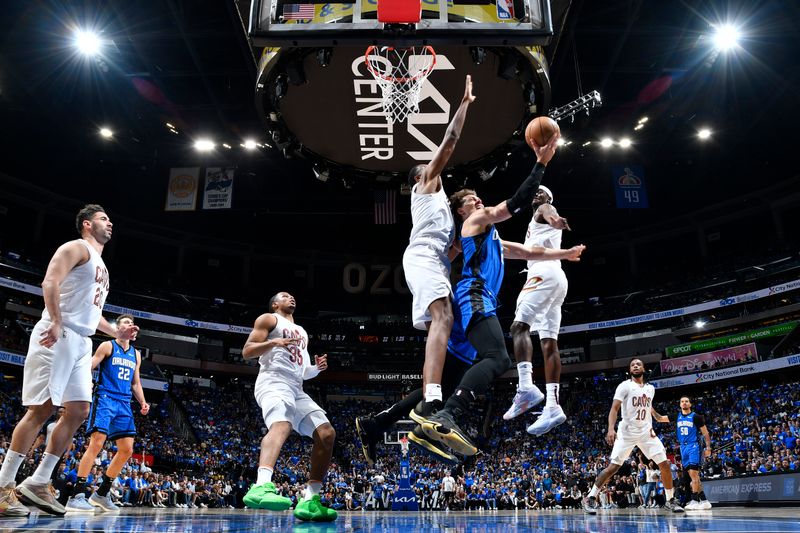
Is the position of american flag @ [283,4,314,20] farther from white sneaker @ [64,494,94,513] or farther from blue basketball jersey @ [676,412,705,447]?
blue basketball jersey @ [676,412,705,447]

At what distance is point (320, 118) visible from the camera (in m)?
11.8

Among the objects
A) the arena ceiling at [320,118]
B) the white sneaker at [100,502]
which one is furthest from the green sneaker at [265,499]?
the arena ceiling at [320,118]

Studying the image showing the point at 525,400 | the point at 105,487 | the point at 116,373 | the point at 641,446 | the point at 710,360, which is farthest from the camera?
the point at 710,360

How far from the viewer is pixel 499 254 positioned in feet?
16.3

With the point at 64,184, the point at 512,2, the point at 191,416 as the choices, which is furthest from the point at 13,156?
the point at 512,2

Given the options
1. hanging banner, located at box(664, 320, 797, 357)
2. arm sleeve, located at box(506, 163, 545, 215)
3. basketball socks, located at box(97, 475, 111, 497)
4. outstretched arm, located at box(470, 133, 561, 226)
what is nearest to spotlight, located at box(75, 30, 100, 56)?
basketball socks, located at box(97, 475, 111, 497)

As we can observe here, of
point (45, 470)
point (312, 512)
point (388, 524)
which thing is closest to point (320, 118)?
point (45, 470)

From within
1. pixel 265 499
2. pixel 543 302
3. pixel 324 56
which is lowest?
pixel 265 499

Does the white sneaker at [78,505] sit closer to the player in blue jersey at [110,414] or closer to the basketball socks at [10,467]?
the player in blue jersey at [110,414]

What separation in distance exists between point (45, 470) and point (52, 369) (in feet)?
3.09

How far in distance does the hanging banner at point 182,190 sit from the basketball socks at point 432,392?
65.4 feet

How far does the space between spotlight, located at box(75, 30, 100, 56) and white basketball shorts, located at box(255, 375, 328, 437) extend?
662 inches

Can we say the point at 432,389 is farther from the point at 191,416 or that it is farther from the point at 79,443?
the point at 191,416

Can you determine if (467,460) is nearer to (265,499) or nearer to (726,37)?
(726,37)
